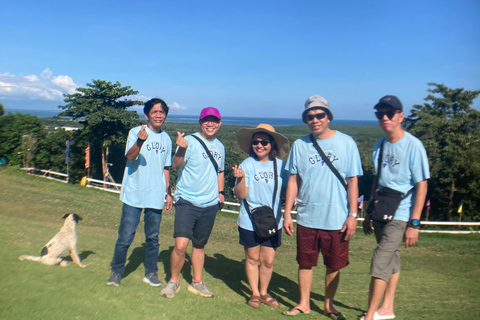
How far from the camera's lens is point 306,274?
394 cm

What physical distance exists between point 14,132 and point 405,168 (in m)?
22.3

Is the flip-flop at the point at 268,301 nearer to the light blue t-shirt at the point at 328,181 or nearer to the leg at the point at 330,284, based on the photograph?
the leg at the point at 330,284

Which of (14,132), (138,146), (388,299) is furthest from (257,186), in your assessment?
(14,132)

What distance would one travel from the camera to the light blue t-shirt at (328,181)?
3719 mm

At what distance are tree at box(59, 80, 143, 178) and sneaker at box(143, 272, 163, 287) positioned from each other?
20.9m

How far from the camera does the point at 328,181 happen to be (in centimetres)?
373

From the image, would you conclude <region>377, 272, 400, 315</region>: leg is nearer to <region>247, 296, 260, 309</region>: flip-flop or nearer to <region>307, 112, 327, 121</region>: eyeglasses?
<region>247, 296, 260, 309</region>: flip-flop

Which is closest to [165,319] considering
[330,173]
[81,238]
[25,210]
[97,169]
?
[330,173]

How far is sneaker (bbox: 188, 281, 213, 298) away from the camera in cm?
427

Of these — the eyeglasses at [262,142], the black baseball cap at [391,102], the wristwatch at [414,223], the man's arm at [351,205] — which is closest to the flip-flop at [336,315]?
the man's arm at [351,205]

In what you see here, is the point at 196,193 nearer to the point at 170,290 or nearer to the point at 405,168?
the point at 170,290

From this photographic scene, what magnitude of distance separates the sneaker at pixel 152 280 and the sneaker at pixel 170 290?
285mm

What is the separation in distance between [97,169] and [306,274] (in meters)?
25.3

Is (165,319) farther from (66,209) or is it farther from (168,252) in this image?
(66,209)
